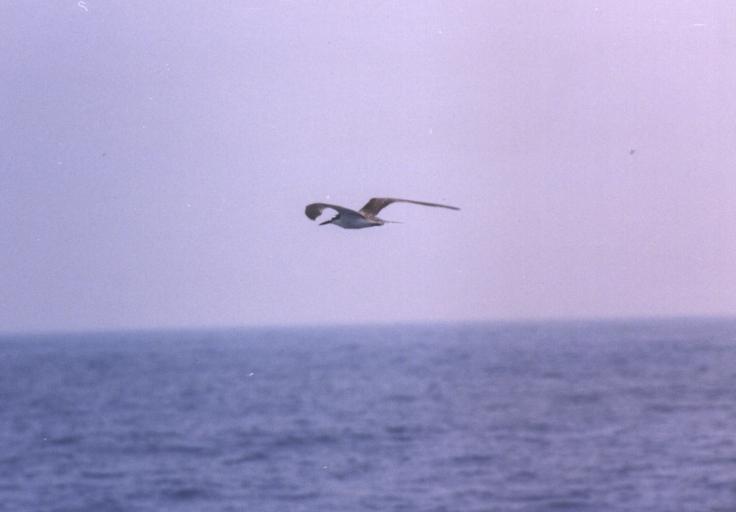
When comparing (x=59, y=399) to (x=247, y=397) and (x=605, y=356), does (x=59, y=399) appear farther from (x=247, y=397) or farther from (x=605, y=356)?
(x=605, y=356)

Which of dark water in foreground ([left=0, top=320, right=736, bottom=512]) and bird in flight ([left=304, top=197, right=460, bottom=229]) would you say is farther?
dark water in foreground ([left=0, top=320, right=736, bottom=512])

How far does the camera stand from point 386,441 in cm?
4088

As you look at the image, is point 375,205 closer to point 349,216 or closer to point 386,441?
point 349,216

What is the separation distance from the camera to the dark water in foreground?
32.2 metres

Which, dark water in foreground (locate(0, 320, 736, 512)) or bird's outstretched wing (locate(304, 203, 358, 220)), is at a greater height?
bird's outstretched wing (locate(304, 203, 358, 220))

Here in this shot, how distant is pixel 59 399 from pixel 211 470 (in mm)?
30333

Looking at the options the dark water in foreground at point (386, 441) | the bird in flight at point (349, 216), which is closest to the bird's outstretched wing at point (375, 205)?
the bird in flight at point (349, 216)

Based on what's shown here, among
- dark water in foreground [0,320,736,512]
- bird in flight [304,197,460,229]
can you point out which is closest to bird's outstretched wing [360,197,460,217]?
bird in flight [304,197,460,229]

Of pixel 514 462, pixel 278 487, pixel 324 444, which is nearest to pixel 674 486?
pixel 514 462

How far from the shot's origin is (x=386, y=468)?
35500 mm

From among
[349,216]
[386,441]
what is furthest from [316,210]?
[386,441]

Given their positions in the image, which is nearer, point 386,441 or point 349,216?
point 349,216

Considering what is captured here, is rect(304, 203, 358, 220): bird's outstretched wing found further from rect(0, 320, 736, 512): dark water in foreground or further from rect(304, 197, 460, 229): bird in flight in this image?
Result: rect(0, 320, 736, 512): dark water in foreground

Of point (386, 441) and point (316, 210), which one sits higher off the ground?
point (316, 210)
